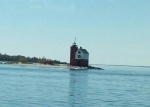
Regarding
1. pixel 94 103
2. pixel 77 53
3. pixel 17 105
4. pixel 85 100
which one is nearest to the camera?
pixel 17 105

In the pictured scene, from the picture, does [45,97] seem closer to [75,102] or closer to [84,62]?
[75,102]

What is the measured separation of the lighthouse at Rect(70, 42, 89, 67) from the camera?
159000mm

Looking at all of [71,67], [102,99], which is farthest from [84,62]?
[102,99]

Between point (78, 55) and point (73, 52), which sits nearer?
point (78, 55)

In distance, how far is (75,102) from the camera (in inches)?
1580

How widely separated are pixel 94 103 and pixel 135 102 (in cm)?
484

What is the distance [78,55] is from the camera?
159375mm

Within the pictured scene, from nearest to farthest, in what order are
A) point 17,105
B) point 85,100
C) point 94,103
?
point 17,105 → point 94,103 → point 85,100

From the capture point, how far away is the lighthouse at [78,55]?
15900 centimetres

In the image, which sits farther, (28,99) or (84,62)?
(84,62)

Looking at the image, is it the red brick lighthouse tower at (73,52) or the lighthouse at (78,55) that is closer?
the lighthouse at (78,55)

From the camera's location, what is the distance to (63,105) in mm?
37094

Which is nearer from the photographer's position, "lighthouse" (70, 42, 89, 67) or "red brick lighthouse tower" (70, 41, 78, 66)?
"lighthouse" (70, 42, 89, 67)

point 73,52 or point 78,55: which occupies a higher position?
point 73,52
